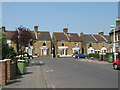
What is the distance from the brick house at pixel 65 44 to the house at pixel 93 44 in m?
2.21

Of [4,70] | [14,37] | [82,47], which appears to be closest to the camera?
[4,70]

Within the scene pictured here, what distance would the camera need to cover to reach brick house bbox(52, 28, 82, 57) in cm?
6569

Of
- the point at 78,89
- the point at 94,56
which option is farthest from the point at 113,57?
the point at 78,89

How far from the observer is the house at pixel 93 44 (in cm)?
6850

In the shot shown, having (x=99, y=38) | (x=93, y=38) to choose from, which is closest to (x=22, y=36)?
(x=93, y=38)

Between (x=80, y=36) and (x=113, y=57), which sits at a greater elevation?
(x=80, y=36)

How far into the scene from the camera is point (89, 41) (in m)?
68.4

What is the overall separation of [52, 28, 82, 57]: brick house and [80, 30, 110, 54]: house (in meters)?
2.21

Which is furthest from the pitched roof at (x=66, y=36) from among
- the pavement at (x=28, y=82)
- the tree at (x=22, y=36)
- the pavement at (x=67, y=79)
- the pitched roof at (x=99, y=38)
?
the pavement at (x=28, y=82)

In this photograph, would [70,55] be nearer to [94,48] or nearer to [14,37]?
[94,48]

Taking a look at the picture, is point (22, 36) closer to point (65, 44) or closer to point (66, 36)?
point (65, 44)

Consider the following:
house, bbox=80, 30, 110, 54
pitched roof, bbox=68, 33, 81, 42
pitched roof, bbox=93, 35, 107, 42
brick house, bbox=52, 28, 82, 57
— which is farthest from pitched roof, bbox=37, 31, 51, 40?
pitched roof, bbox=93, 35, 107, 42

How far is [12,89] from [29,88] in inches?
31.1

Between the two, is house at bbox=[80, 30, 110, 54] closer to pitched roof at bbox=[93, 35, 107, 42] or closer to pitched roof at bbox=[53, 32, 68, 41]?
pitched roof at bbox=[93, 35, 107, 42]
